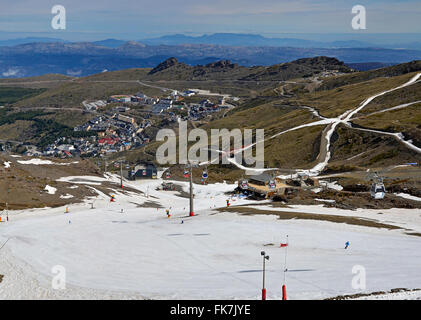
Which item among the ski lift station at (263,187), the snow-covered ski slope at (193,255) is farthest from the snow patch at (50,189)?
the ski lift station at (263,187)

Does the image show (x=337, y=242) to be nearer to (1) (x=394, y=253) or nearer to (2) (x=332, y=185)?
(1) (x=394, y=253)

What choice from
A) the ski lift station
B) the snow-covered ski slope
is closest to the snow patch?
the snow-covered ski slope

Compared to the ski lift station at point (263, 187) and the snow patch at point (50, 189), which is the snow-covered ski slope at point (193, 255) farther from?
the ski lift station at point (263, 187)

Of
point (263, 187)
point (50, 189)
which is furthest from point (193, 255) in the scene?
point (50, 189)

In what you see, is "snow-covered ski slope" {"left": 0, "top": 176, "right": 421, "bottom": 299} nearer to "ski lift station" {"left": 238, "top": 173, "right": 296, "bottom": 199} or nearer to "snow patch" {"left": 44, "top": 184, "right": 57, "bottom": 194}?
"snow patch" {"left": 44, "top": 184, "right": 57, "bottom": 194}

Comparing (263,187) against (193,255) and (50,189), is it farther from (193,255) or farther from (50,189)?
(50,189)

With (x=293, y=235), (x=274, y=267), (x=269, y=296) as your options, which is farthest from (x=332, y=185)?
(x=269, y=296)

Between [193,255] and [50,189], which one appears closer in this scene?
[193,255]

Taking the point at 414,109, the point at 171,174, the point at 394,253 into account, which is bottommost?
the point at 171,174
